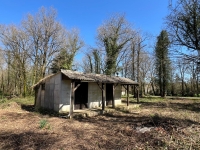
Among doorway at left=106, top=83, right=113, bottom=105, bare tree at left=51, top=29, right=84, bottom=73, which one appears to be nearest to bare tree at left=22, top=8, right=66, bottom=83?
bare tree at left=51, top=29, right=84, bottom=73

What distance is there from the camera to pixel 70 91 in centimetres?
1152

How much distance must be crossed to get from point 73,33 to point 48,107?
1756 cm

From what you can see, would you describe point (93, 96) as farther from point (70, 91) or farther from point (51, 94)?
point (51, 94)

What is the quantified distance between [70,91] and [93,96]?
2.51 metres

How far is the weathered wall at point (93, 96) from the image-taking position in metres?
12.9

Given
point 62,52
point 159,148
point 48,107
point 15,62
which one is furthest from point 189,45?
point 15,62

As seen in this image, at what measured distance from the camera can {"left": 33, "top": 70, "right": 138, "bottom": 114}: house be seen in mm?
10914

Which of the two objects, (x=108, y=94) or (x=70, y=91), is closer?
(x=70, y=91)

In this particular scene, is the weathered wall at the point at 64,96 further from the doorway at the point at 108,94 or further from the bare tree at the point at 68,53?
the bare tree at the point at 68,53

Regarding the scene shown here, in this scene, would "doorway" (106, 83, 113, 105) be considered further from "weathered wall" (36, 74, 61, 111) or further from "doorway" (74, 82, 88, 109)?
"weathered wall" (36, 74, 61, 111)

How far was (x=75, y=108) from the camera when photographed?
463 inches

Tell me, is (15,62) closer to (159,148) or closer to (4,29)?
(4,29)

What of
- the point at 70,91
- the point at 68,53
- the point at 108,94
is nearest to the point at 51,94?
the point at 70,91

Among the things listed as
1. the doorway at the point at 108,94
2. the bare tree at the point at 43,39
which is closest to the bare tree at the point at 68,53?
the bare tree at the point at 43,39
